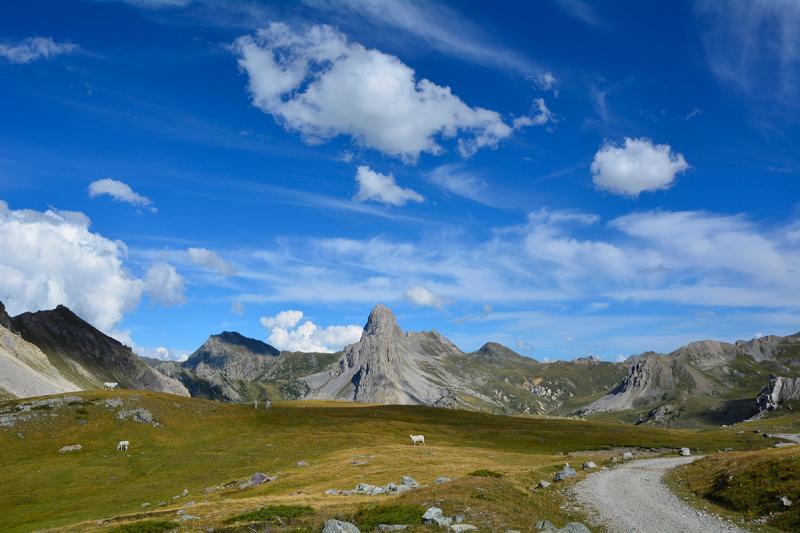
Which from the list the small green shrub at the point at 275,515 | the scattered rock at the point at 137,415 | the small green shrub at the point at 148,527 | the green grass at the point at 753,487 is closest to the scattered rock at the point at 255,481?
the small green shrub at the point at 148,527

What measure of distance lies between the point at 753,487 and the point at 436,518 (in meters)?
24.8

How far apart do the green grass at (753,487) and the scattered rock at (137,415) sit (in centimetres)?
10796

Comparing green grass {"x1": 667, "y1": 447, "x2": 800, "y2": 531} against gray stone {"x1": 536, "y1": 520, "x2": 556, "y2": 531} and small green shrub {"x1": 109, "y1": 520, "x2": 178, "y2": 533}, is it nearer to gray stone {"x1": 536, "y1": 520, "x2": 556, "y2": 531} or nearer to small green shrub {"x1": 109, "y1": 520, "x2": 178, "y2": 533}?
gray stone {"x1": 536, "y1": 520, "x2": 556, "y2": 531}

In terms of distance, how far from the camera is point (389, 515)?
98.3 ft

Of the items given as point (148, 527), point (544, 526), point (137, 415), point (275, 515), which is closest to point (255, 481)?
point (148, 527)

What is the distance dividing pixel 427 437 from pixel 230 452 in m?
56.5

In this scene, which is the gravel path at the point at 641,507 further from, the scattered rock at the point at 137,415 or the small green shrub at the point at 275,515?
the scattered rock at the point at 137,415

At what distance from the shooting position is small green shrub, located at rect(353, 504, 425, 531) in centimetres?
2884

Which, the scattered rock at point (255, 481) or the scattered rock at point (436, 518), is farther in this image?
the scattered rock at point (255, 481)

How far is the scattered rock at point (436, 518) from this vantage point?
2803 centimetres

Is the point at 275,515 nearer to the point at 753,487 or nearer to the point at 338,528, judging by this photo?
the point at 338,528

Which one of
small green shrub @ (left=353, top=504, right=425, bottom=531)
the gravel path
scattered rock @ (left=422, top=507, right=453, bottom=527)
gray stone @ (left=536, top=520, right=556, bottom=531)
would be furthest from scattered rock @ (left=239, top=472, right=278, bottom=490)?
gray stone @ (left=536, top=520, right=556, bottom=531)

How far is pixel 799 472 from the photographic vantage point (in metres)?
35.9

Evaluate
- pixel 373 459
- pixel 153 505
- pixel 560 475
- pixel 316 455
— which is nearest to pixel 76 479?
pixel 153 505
